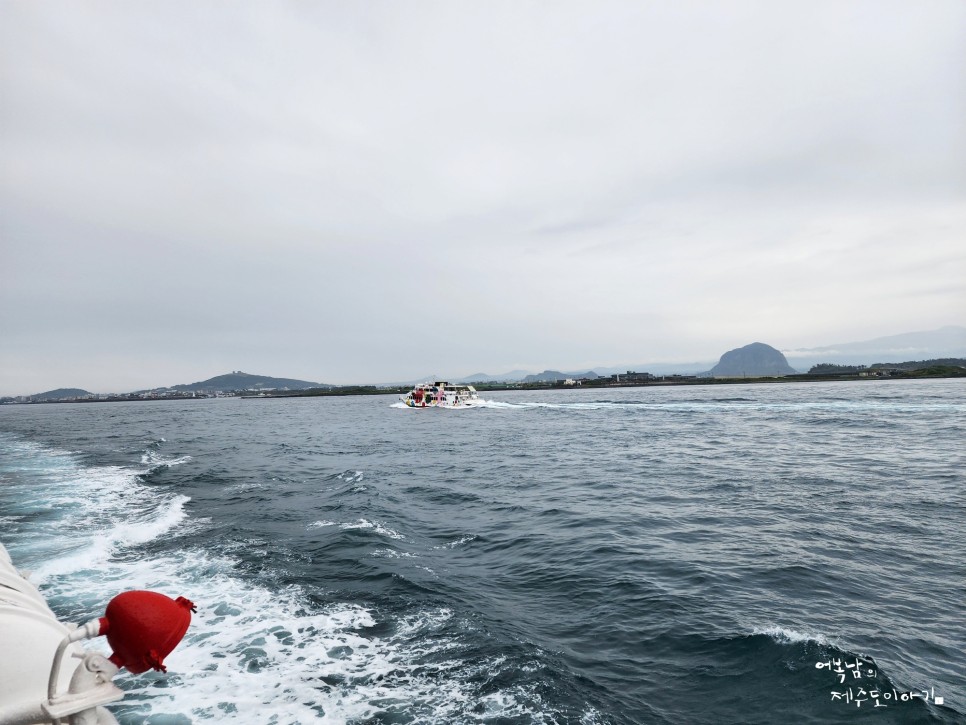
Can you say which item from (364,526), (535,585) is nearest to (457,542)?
(364,526)

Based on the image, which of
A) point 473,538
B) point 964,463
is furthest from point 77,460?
point 964,463

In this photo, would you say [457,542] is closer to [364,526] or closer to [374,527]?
[374,527]

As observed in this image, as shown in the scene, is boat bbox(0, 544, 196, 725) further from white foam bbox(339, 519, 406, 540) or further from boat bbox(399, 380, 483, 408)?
boat bbox(399, 380, 483, 408)

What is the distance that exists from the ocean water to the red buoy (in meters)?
5.38

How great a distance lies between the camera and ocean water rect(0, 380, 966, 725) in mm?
7875

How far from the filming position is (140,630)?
322 cm

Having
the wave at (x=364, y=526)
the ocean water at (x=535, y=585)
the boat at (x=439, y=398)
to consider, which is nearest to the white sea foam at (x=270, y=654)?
the ocean water at (x=535, y=585)

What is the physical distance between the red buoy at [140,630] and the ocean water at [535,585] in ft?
17.6

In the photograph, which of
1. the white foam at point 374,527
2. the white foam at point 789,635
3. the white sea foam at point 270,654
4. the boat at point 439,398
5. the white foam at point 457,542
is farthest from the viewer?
the boat at point 439,398

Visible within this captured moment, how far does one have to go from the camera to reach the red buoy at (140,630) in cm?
320

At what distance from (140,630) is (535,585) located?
35.0 feet

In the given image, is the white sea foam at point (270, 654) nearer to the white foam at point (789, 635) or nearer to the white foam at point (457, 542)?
the white foam at point (457, 542)

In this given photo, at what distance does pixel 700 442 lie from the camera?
3891 cm

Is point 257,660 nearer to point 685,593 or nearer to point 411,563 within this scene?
point 411,563
